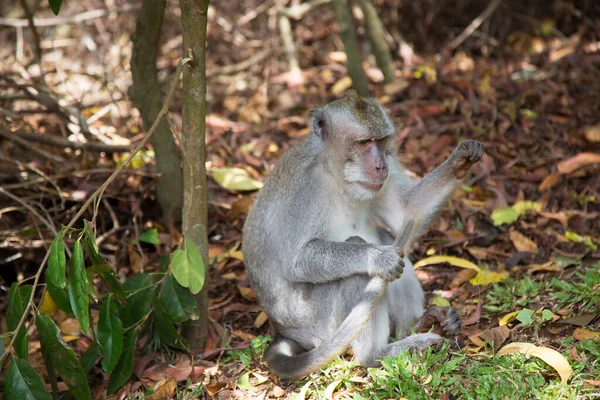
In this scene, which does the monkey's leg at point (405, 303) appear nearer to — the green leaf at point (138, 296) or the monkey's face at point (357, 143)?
the monkey's face at point (357, 143)

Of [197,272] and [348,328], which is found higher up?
[197,272]

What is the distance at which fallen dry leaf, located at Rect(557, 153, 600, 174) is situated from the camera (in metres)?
6.52

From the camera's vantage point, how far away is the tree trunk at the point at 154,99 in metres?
5.45

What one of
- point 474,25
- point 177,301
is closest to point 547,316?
point 177,301

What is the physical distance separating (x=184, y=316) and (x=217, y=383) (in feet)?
1.63

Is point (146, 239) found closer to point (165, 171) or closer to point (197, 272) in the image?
point (165, 171)

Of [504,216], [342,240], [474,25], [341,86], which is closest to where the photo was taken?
[342,240]

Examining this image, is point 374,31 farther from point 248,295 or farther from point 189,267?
point 189,267

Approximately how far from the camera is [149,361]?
16.2ft

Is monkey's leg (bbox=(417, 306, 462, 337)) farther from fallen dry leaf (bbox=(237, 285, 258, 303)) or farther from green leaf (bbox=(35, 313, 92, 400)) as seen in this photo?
green leaf (bbox=(35, 313, 92, 400))

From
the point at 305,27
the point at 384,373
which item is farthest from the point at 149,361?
the point at 305,27

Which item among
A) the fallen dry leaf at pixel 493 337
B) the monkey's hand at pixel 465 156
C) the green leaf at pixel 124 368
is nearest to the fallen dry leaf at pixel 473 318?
the fallen dry leaf at pixel 493 337

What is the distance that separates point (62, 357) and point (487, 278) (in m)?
3.13

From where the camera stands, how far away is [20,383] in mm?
3855
